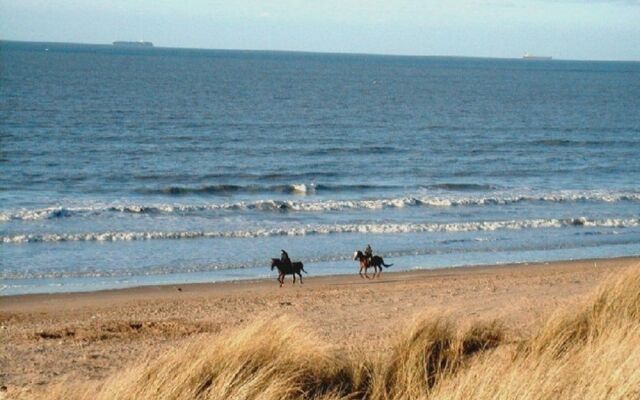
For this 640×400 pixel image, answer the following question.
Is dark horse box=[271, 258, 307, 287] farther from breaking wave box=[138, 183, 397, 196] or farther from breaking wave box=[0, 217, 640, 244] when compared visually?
breaking wave box=[138, 183, 397, 196]

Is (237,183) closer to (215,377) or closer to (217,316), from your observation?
(217,316)

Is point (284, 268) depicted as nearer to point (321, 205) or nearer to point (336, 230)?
point (336, 230)

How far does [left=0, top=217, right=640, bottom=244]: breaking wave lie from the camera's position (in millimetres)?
23016

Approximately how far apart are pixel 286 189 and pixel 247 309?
709 inches

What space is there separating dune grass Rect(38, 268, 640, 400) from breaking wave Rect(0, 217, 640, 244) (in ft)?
50.6

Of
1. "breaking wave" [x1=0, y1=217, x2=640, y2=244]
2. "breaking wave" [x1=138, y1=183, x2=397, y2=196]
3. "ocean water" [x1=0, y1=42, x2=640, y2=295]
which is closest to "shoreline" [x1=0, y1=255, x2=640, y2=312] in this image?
"ocean water" [x1=0, y1=42, x2=640, y2=295]

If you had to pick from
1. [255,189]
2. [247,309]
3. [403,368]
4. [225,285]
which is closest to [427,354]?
[403,368]

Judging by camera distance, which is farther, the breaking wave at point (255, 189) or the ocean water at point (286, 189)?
the breaking wave at point (255, 189)

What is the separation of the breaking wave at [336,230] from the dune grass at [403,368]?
15.4 m

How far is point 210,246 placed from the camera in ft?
74.4

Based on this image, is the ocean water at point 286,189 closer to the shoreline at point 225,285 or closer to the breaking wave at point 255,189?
the breaking wave at point 255,189

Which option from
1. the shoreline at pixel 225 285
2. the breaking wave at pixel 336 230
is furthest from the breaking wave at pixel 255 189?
the shoreline at pixel 225 285

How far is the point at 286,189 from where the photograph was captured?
33281 millimetres

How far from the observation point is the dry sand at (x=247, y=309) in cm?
1086
